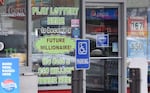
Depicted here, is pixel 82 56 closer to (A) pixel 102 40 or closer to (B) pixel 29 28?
(B) pixel 29 28

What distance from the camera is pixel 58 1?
12.0m

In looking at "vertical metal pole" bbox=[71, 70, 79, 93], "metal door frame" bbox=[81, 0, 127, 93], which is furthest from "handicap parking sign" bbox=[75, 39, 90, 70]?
"metal door frame" bbox=[81, 0, 127, 93]

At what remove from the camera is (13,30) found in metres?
11.5

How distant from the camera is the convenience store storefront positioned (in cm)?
1157

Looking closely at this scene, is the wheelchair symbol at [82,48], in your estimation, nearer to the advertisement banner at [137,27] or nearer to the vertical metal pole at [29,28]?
the vertical metal pole at [29,28]

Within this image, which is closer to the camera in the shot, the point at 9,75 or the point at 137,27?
the point at 9,75

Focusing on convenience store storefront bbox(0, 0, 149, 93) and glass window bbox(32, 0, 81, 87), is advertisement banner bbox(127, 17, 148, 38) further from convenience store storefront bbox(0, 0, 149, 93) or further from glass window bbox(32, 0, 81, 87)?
glass window bbox(32, 0, 81, 87)

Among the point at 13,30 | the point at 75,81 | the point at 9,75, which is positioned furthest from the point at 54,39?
the point at 75,81

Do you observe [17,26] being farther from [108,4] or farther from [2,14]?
[108,4]

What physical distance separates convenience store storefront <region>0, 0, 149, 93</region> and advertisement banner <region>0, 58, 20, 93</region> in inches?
52.3

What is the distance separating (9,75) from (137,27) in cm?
409

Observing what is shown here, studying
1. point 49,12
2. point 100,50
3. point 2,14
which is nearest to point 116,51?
point 100,50

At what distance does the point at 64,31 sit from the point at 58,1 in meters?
0.69

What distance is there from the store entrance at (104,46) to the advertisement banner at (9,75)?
265 centimetres
